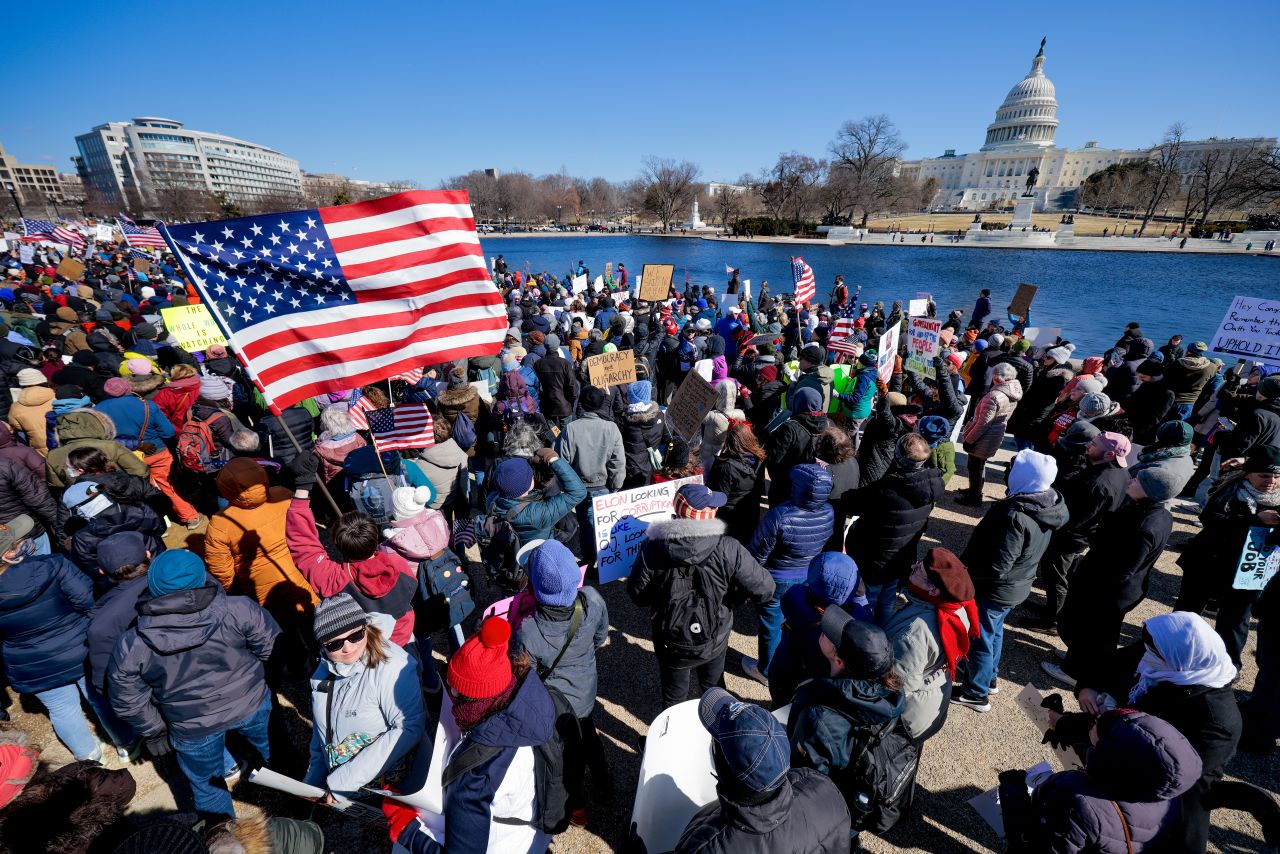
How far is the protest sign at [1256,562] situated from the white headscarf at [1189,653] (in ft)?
7.27

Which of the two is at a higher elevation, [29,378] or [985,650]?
[29,378]

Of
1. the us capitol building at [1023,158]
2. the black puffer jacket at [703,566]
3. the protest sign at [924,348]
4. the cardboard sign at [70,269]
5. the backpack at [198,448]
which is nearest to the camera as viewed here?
the black puffer jacket at [703,566]

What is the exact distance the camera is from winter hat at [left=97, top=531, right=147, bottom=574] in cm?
302

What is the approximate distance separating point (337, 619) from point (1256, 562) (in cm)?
584

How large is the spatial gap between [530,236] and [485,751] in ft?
287

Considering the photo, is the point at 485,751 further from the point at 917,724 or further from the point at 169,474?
the point at 169,474

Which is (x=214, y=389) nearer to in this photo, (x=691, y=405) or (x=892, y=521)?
(x=691, y=405)

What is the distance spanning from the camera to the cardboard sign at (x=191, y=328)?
29.3ft

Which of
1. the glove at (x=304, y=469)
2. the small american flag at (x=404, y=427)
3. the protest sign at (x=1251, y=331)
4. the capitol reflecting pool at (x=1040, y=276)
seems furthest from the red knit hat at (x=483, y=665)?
the capitol reflecting pool at (x=1040, y=276)

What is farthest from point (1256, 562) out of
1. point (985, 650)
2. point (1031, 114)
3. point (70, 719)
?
point (1031, 114)

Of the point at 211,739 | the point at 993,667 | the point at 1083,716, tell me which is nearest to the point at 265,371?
the point at 211,739

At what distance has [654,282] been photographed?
13359 mm

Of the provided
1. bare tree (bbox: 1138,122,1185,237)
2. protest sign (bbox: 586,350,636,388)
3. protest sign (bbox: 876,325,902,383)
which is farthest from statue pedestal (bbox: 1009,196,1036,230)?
protest sign (bbox: 586,350,636,388)

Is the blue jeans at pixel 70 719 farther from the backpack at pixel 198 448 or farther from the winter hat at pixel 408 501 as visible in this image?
the backpack at pixel 198 448
